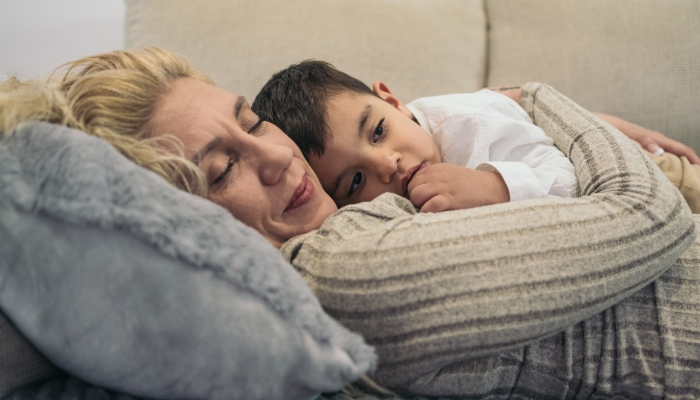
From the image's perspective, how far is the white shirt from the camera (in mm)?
903

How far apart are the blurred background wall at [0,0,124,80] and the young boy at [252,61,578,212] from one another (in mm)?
1010

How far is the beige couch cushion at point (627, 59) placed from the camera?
1456mm

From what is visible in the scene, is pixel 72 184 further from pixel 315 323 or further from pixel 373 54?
pixel 373 54

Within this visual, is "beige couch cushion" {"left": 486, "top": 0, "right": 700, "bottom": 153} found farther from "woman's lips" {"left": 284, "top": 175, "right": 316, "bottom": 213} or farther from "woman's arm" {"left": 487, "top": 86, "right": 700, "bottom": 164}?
"woman's lips" {"left": 284, "top": 175, "right": 316, "bottom": 213}

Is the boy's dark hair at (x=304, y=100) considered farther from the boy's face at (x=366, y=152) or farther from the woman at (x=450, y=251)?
the woman at (x=450, y=251)

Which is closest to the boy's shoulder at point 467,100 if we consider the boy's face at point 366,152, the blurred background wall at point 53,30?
the boy's face at point 366,152

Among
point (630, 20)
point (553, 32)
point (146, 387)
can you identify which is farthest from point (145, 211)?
point (630, 20)

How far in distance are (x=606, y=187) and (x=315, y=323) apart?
1.77 feet

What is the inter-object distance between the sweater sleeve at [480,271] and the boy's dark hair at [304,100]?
1.05ft

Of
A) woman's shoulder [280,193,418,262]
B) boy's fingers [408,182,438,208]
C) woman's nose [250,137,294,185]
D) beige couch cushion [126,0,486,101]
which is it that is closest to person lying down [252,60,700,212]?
boy's fingers [408,182,438,208]

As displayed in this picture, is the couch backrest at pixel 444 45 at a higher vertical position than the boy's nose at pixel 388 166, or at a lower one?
higher

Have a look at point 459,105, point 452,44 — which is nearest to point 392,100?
point 459,105

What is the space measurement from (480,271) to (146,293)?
1.27 ft

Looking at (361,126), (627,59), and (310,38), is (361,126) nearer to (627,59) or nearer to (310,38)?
(310,38)
